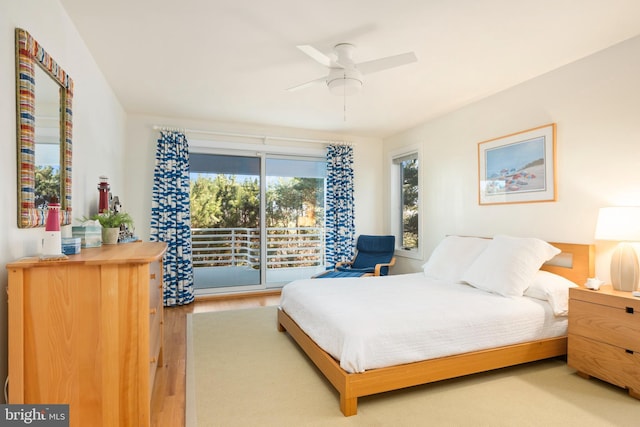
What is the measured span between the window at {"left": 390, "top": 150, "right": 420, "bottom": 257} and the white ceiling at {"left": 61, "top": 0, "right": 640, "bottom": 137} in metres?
1.43

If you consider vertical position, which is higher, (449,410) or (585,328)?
(585,328)

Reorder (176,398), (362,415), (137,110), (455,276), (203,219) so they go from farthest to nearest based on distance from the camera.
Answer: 1. (203,219)
2. (137,110)
3. (455,276)
4. (176,398)
5. (362,415)

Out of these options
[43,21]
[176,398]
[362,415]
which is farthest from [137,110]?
[362,415]

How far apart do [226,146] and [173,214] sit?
4.05ft

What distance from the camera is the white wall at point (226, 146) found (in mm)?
4473

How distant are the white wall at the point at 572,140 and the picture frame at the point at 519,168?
0.06 metres

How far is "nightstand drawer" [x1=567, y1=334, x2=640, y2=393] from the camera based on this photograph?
2.16 meters

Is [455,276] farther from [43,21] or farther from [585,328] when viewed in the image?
[43,21]

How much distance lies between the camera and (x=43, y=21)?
6.20 ft

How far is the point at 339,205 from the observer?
5.42 meters

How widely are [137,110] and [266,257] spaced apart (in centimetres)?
270

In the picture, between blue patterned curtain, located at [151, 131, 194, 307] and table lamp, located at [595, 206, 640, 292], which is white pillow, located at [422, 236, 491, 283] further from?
blue patterned curtain, located at [151, 131, 194, 307]

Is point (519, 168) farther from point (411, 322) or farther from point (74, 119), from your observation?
point (74, 119)

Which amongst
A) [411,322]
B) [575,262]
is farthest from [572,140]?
[411,322]
